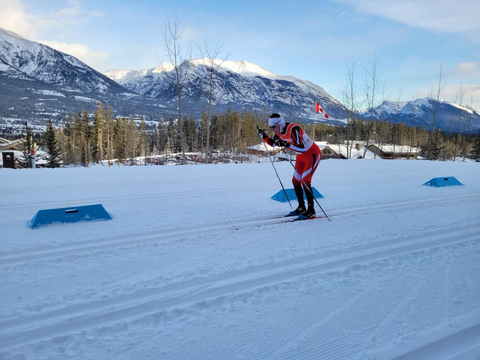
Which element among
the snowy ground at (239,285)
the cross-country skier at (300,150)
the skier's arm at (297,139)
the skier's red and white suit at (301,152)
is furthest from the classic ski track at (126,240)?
the skier's arm at (297,139)

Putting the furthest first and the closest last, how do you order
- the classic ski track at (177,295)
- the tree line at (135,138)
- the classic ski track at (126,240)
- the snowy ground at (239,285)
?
the tree line at (135,138) < the classic ski track at (126,240) < the classic ski track at (177,295) < the snowy ground at (239,285)

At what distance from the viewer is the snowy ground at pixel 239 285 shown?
6.94ft

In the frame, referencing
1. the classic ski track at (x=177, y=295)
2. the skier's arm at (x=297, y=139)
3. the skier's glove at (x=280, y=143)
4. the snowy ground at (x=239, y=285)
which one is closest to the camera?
the snowy ground at (x=239, y=285)

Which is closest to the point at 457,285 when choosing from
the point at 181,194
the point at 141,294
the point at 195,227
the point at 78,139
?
the point at 141,294

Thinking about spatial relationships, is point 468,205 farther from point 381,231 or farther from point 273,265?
point 273,265

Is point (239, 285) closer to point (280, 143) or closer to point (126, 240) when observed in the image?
point (126, 240)

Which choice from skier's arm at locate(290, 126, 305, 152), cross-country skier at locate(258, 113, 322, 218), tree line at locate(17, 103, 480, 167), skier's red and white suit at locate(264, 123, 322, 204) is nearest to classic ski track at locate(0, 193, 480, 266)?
cross-country skier at locate(258, 113, 322, 218)

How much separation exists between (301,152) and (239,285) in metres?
3.41

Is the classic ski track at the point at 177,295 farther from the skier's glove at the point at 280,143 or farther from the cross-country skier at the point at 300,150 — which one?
the skier's glove at the point at 280,143

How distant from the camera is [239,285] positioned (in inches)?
117

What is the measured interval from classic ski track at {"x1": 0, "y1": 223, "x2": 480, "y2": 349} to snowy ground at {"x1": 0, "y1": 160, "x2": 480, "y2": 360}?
0.05ft

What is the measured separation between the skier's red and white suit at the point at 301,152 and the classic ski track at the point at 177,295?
189 centimetres

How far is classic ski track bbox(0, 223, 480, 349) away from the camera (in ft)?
7.34

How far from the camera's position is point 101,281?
118 inches
